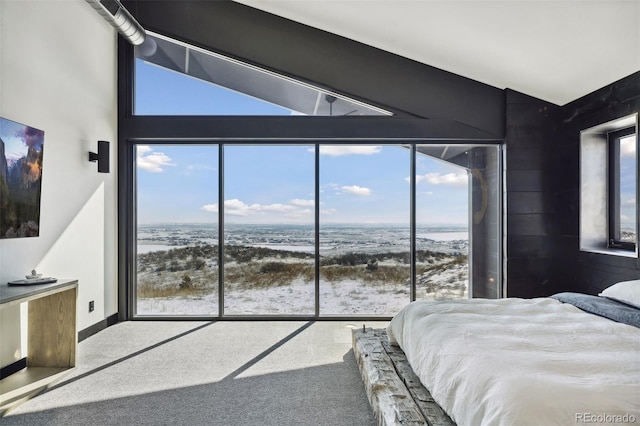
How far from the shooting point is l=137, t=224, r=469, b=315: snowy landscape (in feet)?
15.2

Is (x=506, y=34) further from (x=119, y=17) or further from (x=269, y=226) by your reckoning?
(x=119, y=17)

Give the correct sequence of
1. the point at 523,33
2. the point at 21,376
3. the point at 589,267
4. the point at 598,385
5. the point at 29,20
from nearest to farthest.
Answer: the point at 598,385 < the point at 21,376 < the point at 29,20 < the point at 523,33 < the point at 589,267

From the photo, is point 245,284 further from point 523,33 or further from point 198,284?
point 523,33

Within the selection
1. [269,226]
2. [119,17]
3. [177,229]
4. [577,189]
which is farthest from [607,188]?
[119,17]

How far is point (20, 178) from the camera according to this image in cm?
295

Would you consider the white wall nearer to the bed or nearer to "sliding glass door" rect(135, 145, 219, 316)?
"sliding glass door" rect(135, 145, 219, 316)

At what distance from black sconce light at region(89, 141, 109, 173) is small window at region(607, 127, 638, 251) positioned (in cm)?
523

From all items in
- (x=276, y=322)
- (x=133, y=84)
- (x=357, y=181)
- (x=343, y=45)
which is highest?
(x=343, y=45)

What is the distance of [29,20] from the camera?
10.3ft

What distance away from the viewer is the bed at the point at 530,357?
4.53ft

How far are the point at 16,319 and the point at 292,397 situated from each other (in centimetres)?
226

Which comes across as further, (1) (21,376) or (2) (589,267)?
(2) (589,267)

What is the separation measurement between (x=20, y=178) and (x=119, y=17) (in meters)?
1.67

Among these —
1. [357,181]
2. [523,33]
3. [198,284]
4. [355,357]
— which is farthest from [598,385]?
[198,284]
